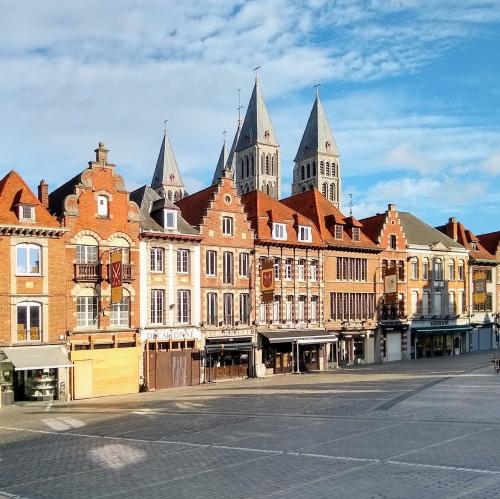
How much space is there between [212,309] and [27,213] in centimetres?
1373

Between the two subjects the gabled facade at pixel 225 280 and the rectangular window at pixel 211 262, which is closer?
the gabled facade at pixel 225 280

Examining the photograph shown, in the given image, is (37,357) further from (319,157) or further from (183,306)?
(319,157)

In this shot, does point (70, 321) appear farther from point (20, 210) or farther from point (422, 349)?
point (422, 349)

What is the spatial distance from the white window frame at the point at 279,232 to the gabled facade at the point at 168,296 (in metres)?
7.02

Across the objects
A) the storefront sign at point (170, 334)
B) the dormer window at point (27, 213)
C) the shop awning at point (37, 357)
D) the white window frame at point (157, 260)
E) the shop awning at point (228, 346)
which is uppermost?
the dormer window at point (27, 213)

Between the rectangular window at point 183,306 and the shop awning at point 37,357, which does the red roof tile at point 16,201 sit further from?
the rectangular window at point 183,306

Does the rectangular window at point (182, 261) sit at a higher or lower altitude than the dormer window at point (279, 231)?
lower

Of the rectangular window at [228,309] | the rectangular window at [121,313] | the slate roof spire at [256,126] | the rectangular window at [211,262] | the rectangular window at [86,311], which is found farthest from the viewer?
the slate roof spire at [256,126]

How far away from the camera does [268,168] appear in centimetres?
12231

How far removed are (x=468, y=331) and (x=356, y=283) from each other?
1764 centimetres

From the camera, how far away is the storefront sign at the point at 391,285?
174ft

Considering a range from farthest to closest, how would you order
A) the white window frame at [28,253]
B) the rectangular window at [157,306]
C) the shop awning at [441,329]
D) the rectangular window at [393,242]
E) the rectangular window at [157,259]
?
the shop awning at [441,329]
the rectangular window at [393,242]
the rectangular window at [157,259]
the rectangular window at [157,306]
the white window frame at [28,253]

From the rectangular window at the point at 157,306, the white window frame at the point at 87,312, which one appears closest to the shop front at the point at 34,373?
the white window frame at the point at 87,312

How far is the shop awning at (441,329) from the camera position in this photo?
59056 mm
